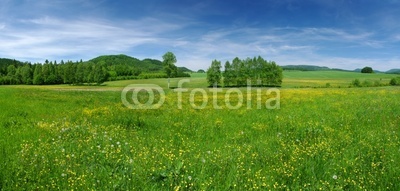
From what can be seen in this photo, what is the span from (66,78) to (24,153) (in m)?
113

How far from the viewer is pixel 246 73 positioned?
98.9 m

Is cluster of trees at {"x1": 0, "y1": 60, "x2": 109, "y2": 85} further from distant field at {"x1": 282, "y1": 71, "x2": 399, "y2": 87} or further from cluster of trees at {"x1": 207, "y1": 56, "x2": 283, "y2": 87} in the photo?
distant field at {"x1": 282, "y1": 71, "x2": 399, "y2": 87}

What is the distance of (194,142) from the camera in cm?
880

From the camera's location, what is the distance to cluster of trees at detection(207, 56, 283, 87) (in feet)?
313

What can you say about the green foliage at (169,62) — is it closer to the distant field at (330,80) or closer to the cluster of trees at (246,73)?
the cluster of trees at (246,73)

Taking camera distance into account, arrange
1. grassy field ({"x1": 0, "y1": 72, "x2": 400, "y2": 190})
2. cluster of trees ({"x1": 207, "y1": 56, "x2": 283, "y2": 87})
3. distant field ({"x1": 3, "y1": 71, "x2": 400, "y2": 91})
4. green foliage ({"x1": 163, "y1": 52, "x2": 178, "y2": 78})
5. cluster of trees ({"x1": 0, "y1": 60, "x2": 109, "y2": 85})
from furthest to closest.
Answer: cluster of trees ({"x1": 0, "y1": 60, "x2": 109, "y2": 85}) → cluster of trees ({"x1": 207, "y1": 56, "x2": 283, "y2": 87}) → green foliage ({"x1": 163, "y1": 52, "x2": 178, "y2": 78}) → distant field ({"x1": 3, "y1": 71, "x2": 400, "y2": 91}) → grassy field ({"x1": 0, "y1": 72, "x2": 400, "y2": 190})

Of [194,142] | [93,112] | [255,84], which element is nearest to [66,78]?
[255,84]

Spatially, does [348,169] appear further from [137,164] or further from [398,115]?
[398,115]

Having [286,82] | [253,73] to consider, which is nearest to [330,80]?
[286,82]

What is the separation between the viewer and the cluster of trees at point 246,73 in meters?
95.2

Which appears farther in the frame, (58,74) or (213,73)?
(58,74)

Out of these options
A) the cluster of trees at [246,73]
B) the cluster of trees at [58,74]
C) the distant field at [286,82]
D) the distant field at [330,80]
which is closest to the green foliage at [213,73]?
the cluster of trees at [246,73]

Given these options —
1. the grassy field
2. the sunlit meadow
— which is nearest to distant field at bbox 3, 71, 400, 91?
the sunlit meadow

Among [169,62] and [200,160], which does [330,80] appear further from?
[200,160]
